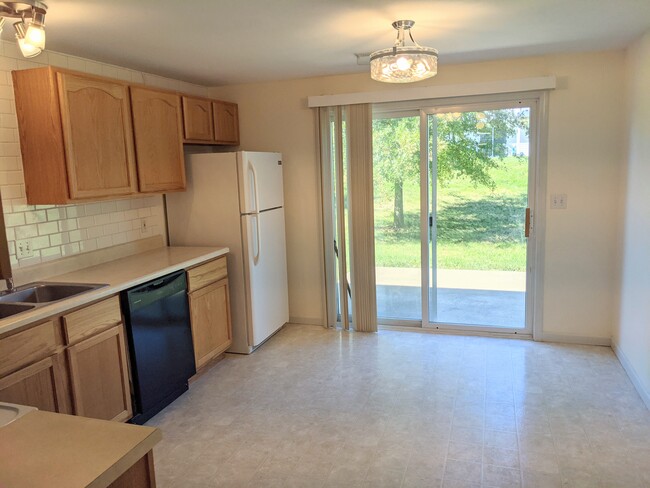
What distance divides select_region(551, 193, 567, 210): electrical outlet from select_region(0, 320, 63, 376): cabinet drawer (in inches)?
138

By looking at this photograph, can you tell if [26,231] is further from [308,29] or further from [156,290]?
→ [308,29]

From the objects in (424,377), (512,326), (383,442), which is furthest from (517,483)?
(512,326)

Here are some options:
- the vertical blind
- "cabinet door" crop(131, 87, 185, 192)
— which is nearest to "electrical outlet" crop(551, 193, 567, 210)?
the vertical blind

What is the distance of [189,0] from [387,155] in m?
2.43

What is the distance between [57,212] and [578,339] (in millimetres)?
3965

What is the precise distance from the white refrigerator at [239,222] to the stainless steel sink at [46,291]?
1.33 meters

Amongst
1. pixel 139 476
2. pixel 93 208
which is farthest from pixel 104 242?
pixel 139 476

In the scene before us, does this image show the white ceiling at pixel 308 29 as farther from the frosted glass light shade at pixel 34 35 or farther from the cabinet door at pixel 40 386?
the cabinet door at pixel 40 386

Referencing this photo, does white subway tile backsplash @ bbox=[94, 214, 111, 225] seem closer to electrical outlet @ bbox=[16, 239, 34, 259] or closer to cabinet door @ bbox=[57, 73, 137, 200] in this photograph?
cabinet door @ bbox=[57, 73, 137, 200]

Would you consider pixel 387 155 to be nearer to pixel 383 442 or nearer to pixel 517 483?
pixel 383 442

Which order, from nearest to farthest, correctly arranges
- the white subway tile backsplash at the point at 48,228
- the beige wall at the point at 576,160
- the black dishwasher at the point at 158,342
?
1. the black dishwasher at the point at 158,342
2. the white subway tile backsplash at the point at 48,228
3. the beige wall at the point at 576,160

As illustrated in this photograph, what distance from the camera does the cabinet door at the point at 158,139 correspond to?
134 inches

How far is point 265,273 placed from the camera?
4.20 metres

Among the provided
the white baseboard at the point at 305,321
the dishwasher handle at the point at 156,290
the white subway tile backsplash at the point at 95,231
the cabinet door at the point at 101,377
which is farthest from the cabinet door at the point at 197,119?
the white baseboard at the point at 305,321
